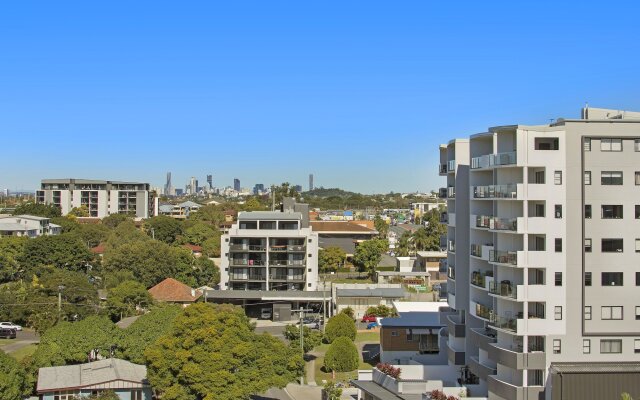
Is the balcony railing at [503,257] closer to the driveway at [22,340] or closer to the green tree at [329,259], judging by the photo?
the driveway at [22,340]

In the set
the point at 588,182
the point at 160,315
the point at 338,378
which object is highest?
the point at 588,182

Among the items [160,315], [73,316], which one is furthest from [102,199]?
[160,315]

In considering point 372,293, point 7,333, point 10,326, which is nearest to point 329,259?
point 372,293

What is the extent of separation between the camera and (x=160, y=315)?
34719mm

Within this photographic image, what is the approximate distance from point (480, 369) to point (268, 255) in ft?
99.5

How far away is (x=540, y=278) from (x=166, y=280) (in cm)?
3787

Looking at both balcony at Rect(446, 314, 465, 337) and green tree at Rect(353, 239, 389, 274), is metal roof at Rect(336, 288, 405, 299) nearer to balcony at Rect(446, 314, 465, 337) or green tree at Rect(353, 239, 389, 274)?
green tree at Rect(353, 239, 389, 274)

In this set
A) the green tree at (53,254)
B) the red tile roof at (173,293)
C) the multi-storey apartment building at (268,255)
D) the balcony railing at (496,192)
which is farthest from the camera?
the green tree at (53,254)

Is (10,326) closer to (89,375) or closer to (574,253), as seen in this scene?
(89,375)

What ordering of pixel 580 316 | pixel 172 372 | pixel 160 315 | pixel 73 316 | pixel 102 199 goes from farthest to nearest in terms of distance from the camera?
1. pixel 102 199
2. pixel 73 316
3. pixel 160 315
4. pixel 172 372
5. pixel 580 316

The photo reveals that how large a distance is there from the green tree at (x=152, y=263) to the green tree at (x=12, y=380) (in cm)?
3255

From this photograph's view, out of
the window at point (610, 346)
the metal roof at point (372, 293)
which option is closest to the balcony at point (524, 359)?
the window at point (610, 346)

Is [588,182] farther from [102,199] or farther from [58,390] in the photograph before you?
[102,199]

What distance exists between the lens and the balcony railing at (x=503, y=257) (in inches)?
977
